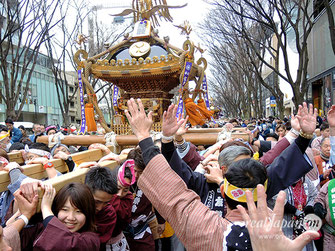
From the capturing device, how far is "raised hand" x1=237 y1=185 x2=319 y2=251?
1076 millimetres

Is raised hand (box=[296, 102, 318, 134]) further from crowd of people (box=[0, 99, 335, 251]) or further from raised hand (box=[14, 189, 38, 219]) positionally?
raised hand (box=[14, 189, 38, 219])

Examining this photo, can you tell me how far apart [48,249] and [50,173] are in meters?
0.88

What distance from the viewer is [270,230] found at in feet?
3.61

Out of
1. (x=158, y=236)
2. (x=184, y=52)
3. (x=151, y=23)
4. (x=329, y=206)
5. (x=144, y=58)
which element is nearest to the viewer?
(x=329, y=206)

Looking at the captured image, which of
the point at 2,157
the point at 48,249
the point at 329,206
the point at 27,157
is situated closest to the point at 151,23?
the point at 27,157

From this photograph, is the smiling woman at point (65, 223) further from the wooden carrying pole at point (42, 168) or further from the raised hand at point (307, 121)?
the raised hand at point (307, 121)

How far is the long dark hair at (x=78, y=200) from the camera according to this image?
1.79 metres

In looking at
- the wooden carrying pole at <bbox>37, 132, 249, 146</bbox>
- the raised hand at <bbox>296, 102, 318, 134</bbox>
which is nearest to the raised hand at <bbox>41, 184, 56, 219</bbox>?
the raised hand at <bbox>296, 102, 318, 134</bbox>

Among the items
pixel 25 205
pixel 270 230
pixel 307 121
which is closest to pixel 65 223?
pixel 25 205

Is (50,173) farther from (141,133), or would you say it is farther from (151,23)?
(151,23)

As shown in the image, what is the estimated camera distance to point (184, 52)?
6094mm

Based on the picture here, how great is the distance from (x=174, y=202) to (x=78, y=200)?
0.74 meters

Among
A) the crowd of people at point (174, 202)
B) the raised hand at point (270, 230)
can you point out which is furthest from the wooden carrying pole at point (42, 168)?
the raised hand at point (270, 230)

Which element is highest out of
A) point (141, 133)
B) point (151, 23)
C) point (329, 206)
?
point (151, 23)
